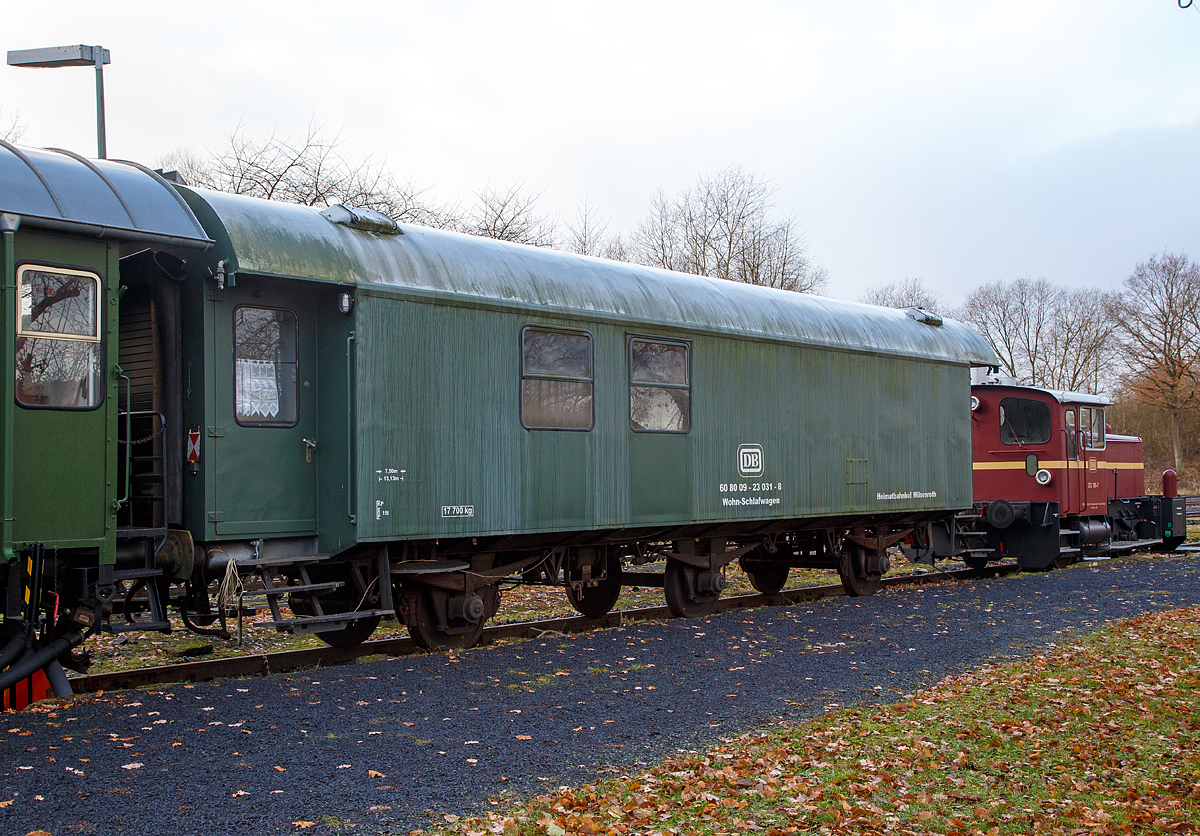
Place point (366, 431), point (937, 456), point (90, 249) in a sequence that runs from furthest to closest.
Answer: point (937, 456)
point (366, 431)
point (90, 249)

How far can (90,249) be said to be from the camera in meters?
6.75

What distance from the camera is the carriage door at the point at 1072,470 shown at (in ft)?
56.7

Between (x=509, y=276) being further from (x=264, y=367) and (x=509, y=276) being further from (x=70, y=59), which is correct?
(x=70, y=59)

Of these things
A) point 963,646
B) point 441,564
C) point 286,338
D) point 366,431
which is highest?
point 286,338

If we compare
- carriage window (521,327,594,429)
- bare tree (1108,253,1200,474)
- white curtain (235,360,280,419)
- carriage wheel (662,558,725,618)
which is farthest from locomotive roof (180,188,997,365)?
bare tree (1108,253,1200,474)

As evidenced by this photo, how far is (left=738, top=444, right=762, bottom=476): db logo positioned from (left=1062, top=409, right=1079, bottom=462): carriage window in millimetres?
8369

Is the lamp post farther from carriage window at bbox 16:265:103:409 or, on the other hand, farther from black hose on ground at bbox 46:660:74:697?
black hose on ground at bbox 46:660:74:697

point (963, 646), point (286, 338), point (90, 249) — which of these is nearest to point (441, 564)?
point (286, 338)

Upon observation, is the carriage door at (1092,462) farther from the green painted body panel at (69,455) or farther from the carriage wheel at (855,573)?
the green painted body panel at (69,455)

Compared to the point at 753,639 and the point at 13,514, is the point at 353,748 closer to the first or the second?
the point at 13,514

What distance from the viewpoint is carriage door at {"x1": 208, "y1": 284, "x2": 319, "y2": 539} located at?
759cm

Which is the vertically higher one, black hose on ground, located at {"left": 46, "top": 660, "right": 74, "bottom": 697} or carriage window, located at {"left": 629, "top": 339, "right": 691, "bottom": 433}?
carriage window, located at {"left": 629, "top": 339, "right": 691, "bottom": 433}

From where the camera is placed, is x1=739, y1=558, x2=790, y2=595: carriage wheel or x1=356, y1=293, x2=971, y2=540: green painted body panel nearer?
x1=356, y1=293, x2=971, y2=540: green painted body panel

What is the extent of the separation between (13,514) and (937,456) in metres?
11.1
